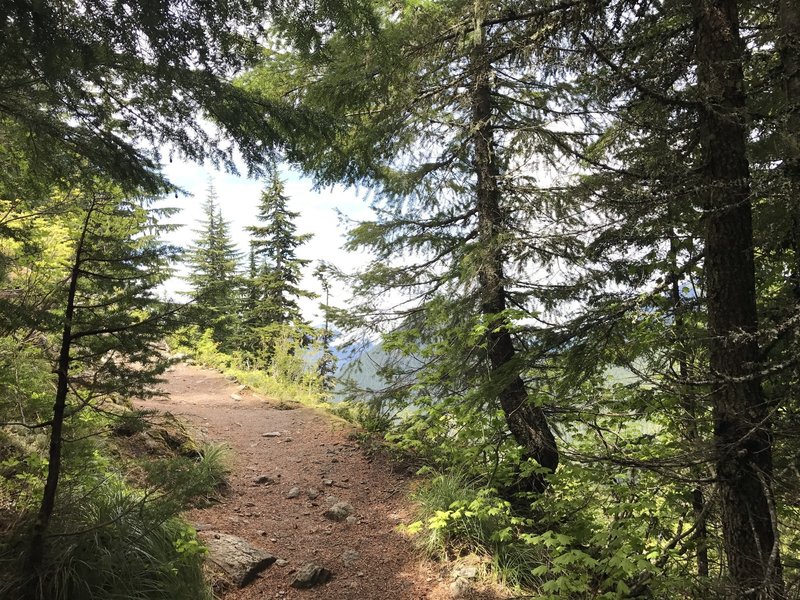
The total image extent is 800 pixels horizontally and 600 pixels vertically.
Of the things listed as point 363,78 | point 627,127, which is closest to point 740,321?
point 627,127

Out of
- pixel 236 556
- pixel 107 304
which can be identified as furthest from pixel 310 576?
pixel 107 304

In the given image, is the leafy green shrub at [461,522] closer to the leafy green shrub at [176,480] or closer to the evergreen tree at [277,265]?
the leafy green shrub at [176,480]

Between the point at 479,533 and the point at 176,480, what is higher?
the point at 176,480

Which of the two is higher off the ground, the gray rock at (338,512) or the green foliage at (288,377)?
the green foliage at (288,377)

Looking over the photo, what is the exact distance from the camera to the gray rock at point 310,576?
439 cm

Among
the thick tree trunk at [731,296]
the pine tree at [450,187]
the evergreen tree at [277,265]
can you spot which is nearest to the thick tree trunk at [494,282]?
the pine tree at [450,187]

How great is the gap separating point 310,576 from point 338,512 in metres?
1.42

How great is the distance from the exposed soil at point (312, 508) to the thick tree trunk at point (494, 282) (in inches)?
73.1

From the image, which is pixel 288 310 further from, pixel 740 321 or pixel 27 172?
pixel 740 321

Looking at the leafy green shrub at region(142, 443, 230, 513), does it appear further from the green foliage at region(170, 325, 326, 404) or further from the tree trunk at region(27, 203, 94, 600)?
the green foliage at region(170, 325, 326, 404)

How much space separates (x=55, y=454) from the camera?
2.90 metres

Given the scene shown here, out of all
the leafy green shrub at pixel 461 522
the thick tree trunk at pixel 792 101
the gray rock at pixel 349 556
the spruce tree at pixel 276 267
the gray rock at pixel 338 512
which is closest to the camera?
the thick tree trunk at pixel 792 101

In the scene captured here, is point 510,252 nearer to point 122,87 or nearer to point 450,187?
point 450,187

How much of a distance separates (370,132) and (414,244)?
1.98 metres
